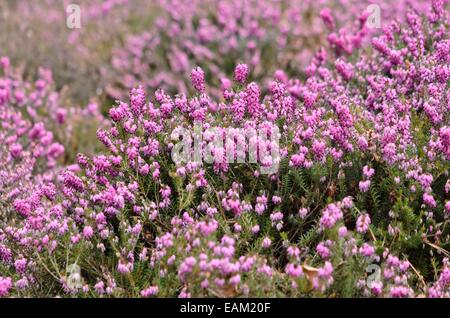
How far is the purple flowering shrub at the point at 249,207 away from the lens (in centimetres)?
359

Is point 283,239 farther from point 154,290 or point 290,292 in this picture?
point 154,290

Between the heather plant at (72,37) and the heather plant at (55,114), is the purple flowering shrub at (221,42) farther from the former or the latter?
the heather plant at (55,114)

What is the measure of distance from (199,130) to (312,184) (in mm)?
705

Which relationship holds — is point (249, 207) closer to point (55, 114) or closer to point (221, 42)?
point (55, 114)

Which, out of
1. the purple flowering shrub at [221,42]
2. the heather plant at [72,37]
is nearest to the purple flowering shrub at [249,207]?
the purple flowering shrub at [221,42]

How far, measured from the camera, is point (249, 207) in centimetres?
395

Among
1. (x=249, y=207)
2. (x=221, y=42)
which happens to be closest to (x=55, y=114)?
(x=221, y=42)

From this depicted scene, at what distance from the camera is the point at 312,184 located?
13.3 feet

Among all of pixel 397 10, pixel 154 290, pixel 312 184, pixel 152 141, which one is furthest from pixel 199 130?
pixel 397 10

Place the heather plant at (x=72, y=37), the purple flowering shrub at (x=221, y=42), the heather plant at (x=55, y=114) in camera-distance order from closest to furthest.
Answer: the heather plant at (x=55, y=114) < the purple flowering shrub at (x=221, y=42) < the heather plant at (x=72, y=37)

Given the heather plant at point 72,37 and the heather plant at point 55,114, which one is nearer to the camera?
the heather plant at point 55,114

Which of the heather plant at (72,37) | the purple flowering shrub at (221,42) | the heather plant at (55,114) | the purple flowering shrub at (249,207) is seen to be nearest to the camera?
the purple flowering shrub at (249,207)

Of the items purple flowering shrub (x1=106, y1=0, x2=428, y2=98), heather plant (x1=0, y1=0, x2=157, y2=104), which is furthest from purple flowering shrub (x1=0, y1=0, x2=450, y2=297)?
heather plant (x1=0, y1=0, x2=157, y2=104)
